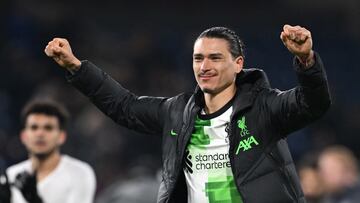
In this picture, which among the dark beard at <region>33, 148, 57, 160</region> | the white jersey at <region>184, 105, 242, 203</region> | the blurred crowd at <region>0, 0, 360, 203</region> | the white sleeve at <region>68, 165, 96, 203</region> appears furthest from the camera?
the blurred crowd at <region>0, 0, 360, 203</region>

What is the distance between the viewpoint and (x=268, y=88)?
5055 mm

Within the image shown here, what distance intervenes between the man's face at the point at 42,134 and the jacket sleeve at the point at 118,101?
2.45 metres

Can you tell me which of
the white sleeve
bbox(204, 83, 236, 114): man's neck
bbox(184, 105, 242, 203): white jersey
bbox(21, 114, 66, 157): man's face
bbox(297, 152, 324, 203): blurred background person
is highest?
bbox(21, 114, 66, 157): man's face

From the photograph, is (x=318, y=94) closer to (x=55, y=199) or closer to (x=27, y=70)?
(x=55, y=199)

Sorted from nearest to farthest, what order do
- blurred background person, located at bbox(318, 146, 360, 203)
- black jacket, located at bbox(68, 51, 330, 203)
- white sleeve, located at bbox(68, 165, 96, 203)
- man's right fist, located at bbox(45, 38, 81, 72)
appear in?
black jacket, located at bbox(68, 51, 330, 203), man's right fist, located at bbox(45, 38, 81, 72), white sleeve, located at bbox(68, 165, 96, 203), blurred background person, located at bbox(318, 146, 360, 203)

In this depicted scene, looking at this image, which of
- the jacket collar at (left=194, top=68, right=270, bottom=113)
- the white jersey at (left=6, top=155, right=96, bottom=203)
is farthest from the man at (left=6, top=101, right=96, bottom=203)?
the jacket collar at (left=194, top=68, right=270, bottom=113)

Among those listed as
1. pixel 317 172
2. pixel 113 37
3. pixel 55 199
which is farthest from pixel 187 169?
pixel 113 37

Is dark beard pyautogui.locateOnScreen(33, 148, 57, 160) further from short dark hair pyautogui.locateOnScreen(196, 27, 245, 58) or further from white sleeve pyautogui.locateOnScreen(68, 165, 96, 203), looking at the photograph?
short dark hair pyautogui.locateOnScreen(196, 27, 245, 58)

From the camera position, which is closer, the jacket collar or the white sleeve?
the jacket collar

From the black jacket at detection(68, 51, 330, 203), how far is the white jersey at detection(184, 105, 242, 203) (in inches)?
2.1

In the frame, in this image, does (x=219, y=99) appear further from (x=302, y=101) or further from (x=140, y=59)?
(x=140, y=59)

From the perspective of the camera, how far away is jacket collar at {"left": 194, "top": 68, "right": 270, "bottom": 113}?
4.99 m

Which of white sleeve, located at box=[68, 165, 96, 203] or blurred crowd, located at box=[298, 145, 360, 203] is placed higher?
blurred crowd, located at box=[298, 145, 360, 203]

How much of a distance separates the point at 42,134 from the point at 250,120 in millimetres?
3237
